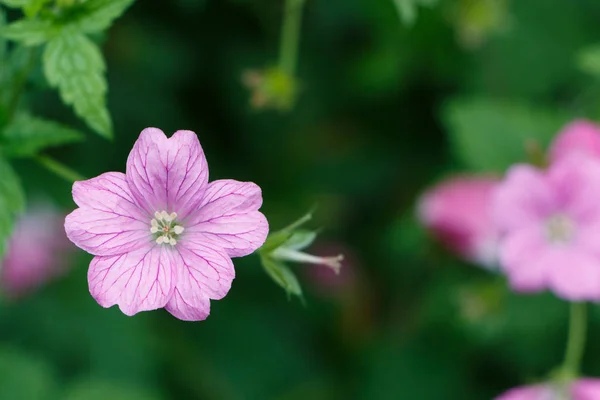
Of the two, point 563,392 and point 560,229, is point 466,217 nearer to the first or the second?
point 560,229

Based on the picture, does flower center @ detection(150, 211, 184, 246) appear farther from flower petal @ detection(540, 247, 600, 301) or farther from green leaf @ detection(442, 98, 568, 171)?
green leaf @ detection(442, 98, 568, 171)

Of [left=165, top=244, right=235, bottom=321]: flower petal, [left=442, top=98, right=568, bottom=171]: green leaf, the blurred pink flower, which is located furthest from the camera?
the blurred pink flower

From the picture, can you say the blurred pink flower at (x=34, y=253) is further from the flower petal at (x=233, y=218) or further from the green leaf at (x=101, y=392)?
the flower petal at (x=233, y=218)

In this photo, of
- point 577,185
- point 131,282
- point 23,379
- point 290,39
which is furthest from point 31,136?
point 290,39

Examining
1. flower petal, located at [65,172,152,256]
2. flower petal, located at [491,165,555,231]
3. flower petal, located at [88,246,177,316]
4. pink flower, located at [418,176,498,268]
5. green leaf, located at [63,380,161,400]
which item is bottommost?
flower petal, located at [88,246,177,316]

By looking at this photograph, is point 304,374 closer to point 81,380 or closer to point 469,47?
point 81,380

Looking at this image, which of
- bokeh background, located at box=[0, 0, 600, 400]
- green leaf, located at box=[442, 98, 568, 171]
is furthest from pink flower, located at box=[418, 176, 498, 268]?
green leaf, located at box=[442, 98, 568, 171]
